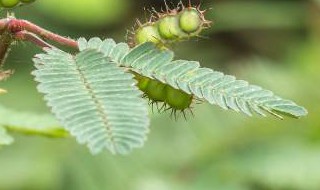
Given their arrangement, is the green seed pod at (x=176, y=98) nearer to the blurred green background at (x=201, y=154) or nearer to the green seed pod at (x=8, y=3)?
the green seed pod at (x=8, y=3)

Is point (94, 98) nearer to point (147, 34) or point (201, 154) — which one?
point (147, 34)

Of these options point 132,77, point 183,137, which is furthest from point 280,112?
point 183,137

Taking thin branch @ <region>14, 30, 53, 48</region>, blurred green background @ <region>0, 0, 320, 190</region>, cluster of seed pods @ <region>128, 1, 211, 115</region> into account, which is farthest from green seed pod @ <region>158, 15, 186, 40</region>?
blurred green background @ <region>0, 0, 320, 190</region>

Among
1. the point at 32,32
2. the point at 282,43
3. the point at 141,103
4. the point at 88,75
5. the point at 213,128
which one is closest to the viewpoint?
the point at 141,103

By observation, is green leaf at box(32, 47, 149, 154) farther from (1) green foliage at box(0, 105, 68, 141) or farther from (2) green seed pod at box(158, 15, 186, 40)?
(1) green foliage at box(0, 105, 68, 141)

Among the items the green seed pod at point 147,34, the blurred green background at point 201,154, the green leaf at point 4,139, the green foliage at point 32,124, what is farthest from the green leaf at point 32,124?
the blurred green background at point 201,154

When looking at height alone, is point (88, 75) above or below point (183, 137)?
below

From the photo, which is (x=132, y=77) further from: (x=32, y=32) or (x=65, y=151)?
(x=65, y=151)
